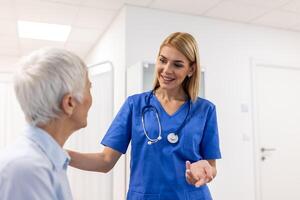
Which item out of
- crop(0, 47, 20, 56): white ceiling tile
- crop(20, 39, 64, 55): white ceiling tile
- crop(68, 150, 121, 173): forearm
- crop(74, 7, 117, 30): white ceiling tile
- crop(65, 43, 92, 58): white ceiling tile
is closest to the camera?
crop(68, 150, 121, 173): forearm

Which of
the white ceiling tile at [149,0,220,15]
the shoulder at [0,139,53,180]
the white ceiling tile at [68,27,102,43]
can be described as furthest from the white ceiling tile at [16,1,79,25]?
the shoulder at [0,139,53,180]

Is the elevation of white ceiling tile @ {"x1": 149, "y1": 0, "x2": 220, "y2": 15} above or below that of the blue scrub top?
above

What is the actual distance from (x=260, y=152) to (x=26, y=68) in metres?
3.08

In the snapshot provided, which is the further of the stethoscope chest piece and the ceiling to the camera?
the ceiling

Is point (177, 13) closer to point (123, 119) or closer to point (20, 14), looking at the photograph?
point (20, 14)

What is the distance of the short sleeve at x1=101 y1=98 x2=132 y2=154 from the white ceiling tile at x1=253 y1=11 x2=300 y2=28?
2.48 metres

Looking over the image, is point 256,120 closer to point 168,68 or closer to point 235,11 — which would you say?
point 235,11

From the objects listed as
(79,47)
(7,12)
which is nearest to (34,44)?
(79,47)

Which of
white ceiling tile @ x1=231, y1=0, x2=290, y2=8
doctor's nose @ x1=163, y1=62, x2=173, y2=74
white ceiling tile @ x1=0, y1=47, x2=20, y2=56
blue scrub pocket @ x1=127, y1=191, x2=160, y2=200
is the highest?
white ceiling tile @ x1=231, y1=0, x2=290, y2=8

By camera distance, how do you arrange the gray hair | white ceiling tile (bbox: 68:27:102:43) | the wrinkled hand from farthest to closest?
Result: white ceiling tile (bbox: 68:27:102:43), the wrinkled hand, the gray hair

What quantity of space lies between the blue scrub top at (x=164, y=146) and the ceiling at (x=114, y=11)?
1.87 m

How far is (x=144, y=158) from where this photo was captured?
1.15 metres

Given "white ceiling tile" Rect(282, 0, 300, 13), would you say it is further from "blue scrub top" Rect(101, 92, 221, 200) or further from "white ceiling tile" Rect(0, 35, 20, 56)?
"white ceiling tile" Rect(0, 35, 20, 56)

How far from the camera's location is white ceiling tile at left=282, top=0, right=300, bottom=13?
290 centimetres
